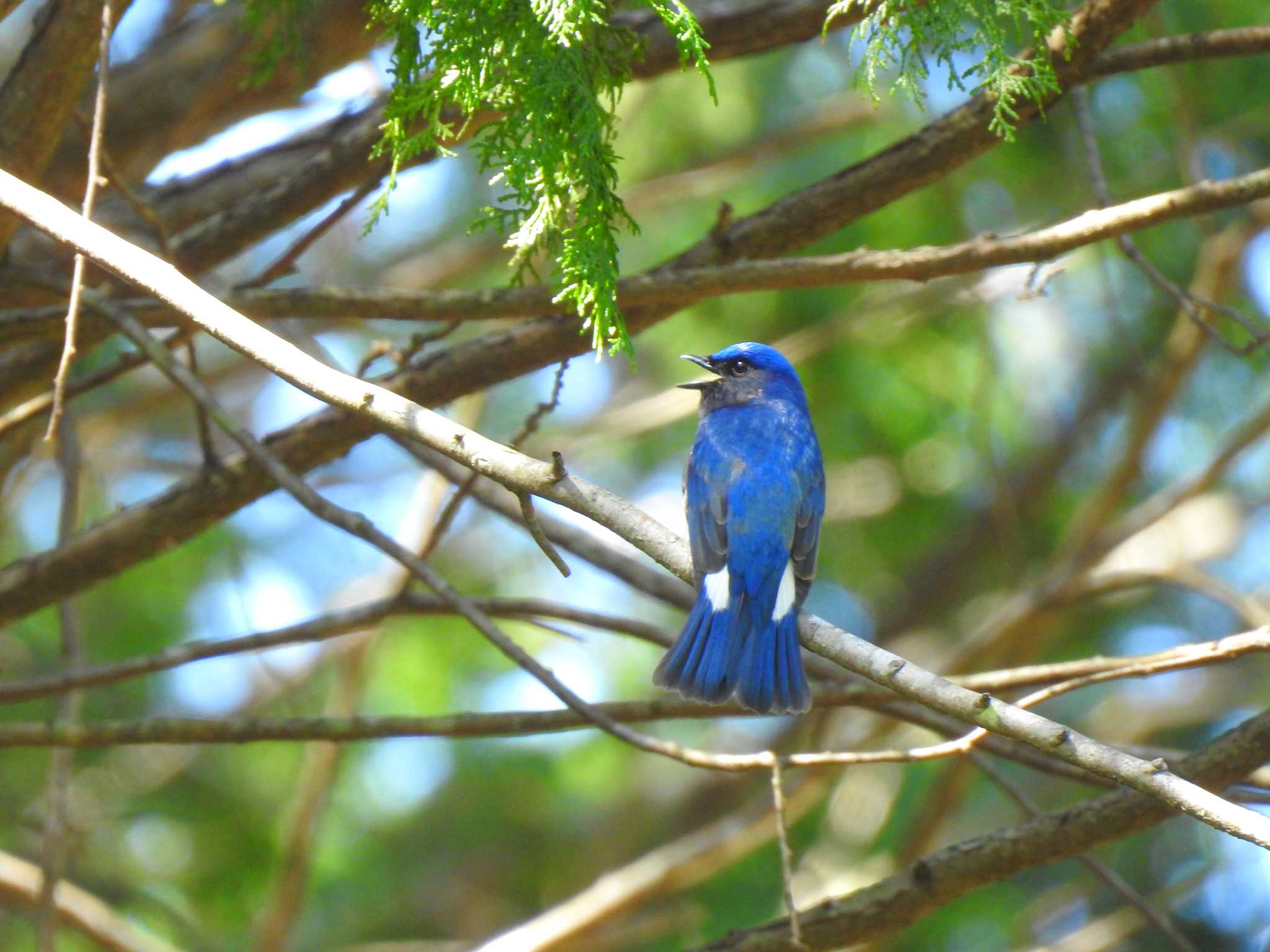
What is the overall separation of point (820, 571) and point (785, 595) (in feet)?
14.8

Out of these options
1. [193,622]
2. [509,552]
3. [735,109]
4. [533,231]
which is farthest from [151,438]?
[533,231]

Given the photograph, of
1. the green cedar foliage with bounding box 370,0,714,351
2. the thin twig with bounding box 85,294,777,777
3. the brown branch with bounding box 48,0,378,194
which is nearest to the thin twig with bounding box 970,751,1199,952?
the thin twig with bounding box 85,294,777,777

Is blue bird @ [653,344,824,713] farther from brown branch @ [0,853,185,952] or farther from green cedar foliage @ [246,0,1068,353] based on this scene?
brown branch @ [0,853,185,952]

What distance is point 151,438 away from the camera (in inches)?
380

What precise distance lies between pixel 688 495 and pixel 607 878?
2.22 meters

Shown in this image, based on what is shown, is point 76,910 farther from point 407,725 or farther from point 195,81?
point 195,81

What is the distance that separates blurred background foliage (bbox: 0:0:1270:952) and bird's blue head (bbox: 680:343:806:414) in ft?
4.44

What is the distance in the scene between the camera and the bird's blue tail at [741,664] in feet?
12.1

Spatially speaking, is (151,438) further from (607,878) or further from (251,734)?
(251,734)

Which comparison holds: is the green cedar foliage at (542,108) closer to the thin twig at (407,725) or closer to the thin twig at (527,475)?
the thin twig at (527,475)

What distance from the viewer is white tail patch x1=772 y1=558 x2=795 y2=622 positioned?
12.9ft

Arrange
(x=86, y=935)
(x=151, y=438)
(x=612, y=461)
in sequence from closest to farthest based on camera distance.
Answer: (x=86, y=935) < (x=612, y=461) < (x=151, y=438)

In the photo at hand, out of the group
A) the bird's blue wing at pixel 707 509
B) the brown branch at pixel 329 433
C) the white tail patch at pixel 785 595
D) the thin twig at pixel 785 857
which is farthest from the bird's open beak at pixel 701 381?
the thin twig at pixel 785 857

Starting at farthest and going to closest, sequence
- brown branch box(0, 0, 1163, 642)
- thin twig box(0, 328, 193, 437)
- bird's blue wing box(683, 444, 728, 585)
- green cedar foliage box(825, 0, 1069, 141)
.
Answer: thin twig box(0, 328, 193, 437)
bird's blue wing box(683, 444, 728, 585)
brown branch box(0, 0, 1163, 642)
green cedar foliage box(825, 0, 1069, 141)
